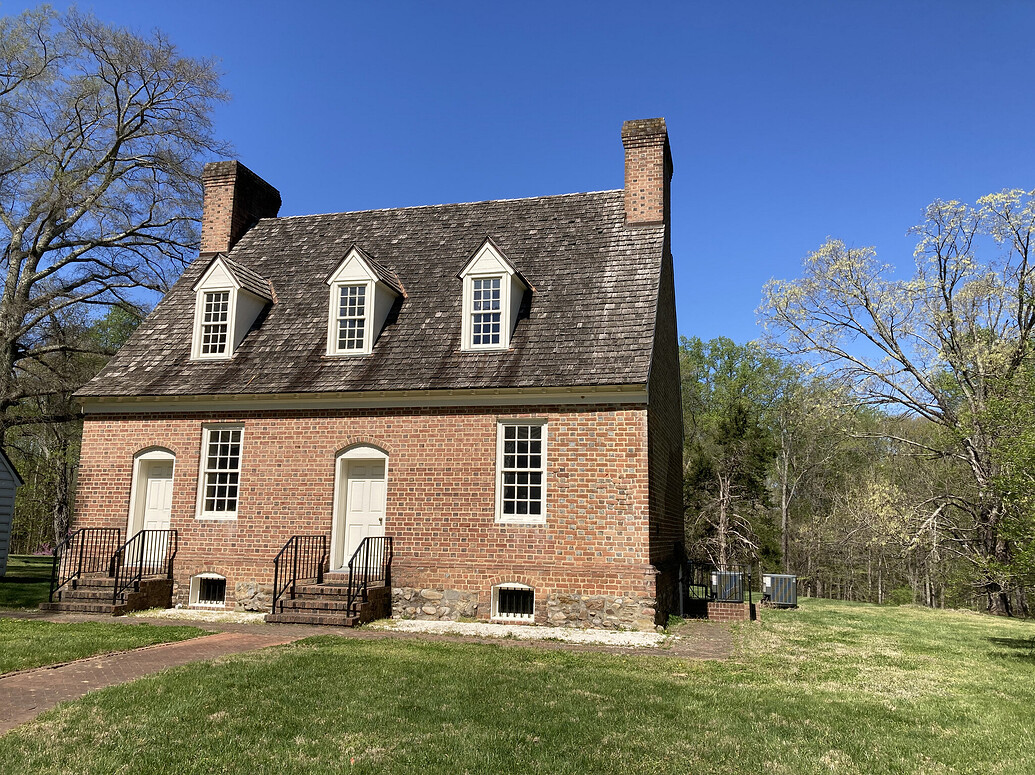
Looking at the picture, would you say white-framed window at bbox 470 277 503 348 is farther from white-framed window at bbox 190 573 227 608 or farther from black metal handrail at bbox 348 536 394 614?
white-framed window at bbox 190 573 227 608

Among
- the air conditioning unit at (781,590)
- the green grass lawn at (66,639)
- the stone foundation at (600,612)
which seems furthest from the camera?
the air conditioning unit at (781,590)

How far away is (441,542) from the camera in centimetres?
1400

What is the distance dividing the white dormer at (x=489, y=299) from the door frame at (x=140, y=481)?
701cm

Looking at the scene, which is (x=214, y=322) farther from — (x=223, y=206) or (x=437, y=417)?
(x=437, y=417)

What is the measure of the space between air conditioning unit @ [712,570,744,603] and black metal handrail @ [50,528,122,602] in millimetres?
13032

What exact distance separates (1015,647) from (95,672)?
580 inches

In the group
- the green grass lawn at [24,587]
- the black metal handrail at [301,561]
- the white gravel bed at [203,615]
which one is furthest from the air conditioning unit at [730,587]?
the green grass lawn at [24,587]

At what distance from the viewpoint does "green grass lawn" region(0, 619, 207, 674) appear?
9241 millimetres

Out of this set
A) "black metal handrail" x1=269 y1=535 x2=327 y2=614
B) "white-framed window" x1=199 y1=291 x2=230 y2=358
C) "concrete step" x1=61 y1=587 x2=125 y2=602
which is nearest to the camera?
"concrete step" x1=61 y1=587 x2=125 y2=602

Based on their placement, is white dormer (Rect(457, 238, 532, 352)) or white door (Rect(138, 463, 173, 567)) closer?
white dormer (Rect(457, 238, 532, 352))

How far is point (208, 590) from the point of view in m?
15.4

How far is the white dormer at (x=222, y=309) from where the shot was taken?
54.5ft

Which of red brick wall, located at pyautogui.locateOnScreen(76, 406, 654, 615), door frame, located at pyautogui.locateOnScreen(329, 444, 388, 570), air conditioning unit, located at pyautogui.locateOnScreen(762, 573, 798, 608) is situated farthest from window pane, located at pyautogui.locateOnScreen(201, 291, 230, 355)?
air conditioning unit, located at pyautogui.locateOnScreen(762, 573, 798, 608)

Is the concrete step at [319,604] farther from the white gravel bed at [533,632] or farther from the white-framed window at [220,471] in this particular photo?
the white-framed window at [220,471]
